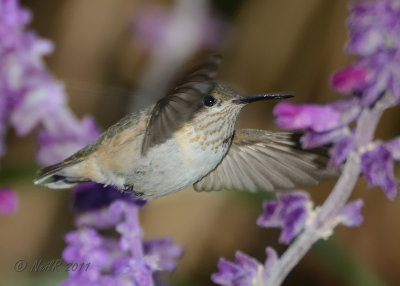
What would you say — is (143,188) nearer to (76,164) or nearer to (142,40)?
(76,164)

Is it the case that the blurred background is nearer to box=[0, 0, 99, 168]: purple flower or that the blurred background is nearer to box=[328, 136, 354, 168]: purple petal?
box=[0, 0, 99, 168]: purple flower

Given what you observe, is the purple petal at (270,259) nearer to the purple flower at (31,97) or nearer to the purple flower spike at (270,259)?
the purple flower spike at (270,259)

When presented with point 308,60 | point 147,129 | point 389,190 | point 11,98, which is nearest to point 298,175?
point 389,190

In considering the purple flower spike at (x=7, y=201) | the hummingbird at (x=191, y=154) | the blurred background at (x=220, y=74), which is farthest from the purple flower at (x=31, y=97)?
the blurred background at (x=220, y=74)

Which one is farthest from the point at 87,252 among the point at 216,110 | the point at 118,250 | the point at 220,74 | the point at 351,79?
the point at 220,74

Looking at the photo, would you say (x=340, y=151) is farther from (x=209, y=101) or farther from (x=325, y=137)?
(x=209, y=101)

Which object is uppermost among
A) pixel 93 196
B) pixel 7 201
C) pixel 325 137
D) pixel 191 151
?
pixel 7 201
